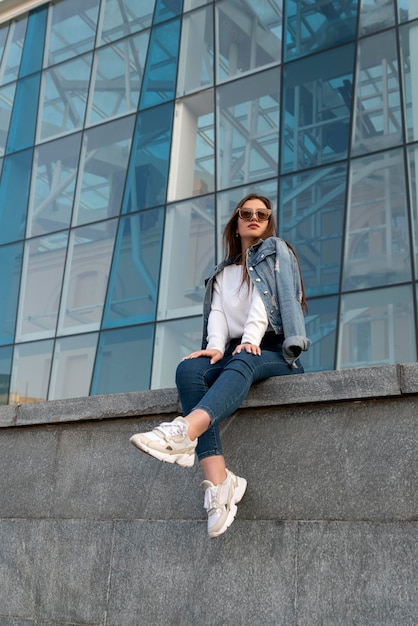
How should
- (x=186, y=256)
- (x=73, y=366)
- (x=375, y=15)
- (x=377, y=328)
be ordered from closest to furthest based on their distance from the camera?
(x=377, y=328) < (x=375, y=15) < (x=186, y=256) < (x=73, y=366)

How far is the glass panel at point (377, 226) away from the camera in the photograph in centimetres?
1283

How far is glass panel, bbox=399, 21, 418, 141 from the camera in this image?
43.4 ft

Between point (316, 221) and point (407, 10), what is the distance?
4.25 m

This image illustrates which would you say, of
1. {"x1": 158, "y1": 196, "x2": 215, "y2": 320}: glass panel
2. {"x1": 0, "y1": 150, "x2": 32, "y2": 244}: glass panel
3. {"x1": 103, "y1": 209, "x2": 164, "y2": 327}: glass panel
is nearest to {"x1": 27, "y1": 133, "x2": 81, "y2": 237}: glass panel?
{"x1": 0, "y1": 150, "x2": 32, "y2": 244}: glass panel

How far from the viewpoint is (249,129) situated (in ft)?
49.6

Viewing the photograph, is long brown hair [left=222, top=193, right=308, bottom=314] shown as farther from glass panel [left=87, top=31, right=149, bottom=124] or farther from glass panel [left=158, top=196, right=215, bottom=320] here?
glass panel [left=87, top=31, right=149, bottom=124]

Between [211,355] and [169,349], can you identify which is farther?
[169,349]

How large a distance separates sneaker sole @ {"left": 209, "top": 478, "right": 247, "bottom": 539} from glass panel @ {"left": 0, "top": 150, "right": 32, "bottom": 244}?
49.1 ft

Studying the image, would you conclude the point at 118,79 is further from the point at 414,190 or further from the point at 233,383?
the point at 233,383

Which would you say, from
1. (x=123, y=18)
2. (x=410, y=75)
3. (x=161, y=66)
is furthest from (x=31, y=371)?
(x=410, y=75)

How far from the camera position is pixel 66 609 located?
15.8 feet

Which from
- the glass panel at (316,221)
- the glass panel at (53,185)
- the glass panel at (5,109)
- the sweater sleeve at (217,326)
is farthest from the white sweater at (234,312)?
the glass panel at (5,109)

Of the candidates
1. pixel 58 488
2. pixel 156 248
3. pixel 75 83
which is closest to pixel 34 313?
pixel 156 248

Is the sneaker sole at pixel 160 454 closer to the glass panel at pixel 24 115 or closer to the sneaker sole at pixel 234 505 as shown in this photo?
the sneaker sole at pixel 234 505
